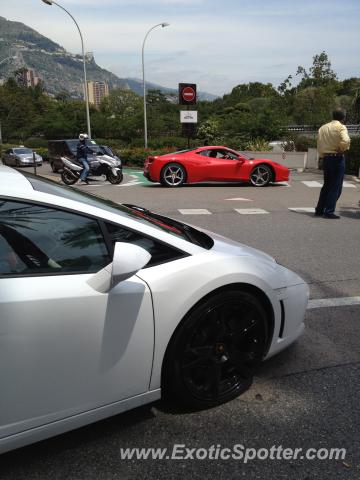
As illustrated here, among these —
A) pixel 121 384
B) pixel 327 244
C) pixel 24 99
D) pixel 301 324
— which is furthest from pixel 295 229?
pixel 24 99

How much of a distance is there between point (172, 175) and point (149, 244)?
1151 cm

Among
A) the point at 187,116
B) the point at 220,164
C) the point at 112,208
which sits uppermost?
Result: the point at 187,116

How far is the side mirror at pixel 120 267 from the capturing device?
2.04 m

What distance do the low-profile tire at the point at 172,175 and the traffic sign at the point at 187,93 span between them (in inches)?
388

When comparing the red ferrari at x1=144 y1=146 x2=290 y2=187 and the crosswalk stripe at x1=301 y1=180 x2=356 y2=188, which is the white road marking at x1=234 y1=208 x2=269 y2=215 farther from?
the crosswalk stripe at x1=301 y1=180 x2=356 y2=188

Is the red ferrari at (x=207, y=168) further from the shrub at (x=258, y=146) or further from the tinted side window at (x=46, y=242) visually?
the tinted side window at (x=46, y=242)

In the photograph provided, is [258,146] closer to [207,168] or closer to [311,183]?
[311,183]

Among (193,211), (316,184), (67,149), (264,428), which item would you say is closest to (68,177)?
(67,149)

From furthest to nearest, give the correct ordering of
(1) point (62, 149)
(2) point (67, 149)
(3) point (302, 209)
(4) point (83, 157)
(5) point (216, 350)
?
(1) point (62, 149) → (2) point (67, 149) → (4) point (83, 157) → (3) point (302, 209) → (5) point (216, 350)

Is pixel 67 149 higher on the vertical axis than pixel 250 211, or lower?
higher

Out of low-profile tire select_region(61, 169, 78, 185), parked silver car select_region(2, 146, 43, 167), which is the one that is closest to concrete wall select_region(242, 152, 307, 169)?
low-profile tire select_region(61, 169, 78, 185)

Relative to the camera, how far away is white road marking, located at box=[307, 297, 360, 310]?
4133 millimetres

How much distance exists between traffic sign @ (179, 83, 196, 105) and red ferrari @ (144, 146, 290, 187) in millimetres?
9482

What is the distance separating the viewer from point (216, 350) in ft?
8.39
